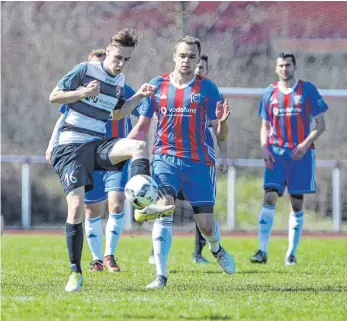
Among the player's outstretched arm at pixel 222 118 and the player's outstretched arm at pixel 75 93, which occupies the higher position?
the player's outstretched arm at pixel 75 93

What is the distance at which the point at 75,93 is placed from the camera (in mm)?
8516

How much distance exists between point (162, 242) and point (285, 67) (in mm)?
3874

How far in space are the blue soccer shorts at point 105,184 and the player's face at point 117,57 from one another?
236 centimetres

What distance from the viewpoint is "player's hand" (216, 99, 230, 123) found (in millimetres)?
A: 8984

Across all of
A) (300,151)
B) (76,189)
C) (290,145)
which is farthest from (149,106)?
(290,145)

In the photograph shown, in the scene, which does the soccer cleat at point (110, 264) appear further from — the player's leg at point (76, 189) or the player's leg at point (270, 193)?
the player's leg at point (76, 189)

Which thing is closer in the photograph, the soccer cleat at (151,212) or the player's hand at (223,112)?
the soccer cleat at (151,212)

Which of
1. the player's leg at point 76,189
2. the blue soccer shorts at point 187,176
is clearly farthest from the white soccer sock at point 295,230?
the player's leg at point 76,189

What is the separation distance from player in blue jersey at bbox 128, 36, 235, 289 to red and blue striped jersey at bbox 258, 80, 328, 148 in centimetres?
296

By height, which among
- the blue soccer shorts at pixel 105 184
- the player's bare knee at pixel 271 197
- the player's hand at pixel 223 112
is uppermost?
the player's hand at pixel 223 112

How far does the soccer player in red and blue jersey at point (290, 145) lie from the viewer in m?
12.2

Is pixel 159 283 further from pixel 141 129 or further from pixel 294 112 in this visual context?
pixel 294 112

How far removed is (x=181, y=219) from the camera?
63.8 ft

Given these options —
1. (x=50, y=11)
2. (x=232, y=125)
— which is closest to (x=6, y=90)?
(x=50, y=11)
